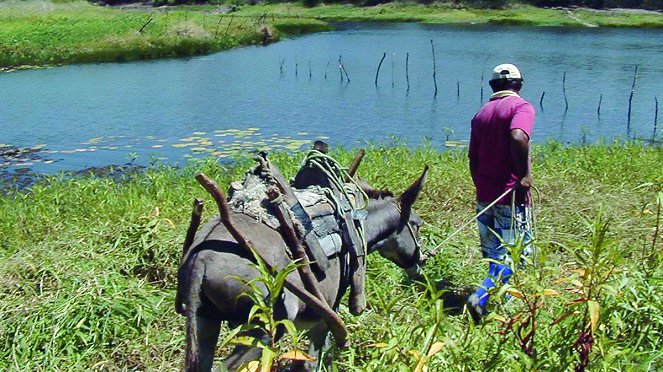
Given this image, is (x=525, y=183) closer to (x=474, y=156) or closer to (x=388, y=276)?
(x=474, y=156)

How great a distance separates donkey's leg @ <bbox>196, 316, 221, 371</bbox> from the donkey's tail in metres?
0.08

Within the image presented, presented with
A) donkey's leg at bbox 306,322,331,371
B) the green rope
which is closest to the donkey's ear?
the green rope

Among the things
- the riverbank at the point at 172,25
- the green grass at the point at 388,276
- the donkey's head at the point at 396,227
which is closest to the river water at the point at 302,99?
the riverbank at the point at 172,25

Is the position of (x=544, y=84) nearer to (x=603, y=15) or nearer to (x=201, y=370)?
(x=201, y=370)

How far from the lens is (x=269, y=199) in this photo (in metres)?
3.90

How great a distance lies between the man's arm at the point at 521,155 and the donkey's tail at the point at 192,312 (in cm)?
289

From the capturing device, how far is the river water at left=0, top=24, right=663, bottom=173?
1673 centimetres

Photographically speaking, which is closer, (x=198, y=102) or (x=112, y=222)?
(x=112, y=222)

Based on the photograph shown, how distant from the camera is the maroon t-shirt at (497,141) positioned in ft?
18.4

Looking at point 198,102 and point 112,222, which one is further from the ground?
point 112,222

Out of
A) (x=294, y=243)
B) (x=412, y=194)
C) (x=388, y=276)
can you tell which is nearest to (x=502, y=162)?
(x=412, y=194)

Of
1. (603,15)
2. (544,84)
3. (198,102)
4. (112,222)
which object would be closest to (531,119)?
(112,222)

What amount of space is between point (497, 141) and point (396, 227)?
4.06 feet

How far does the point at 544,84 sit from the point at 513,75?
19041 mm
